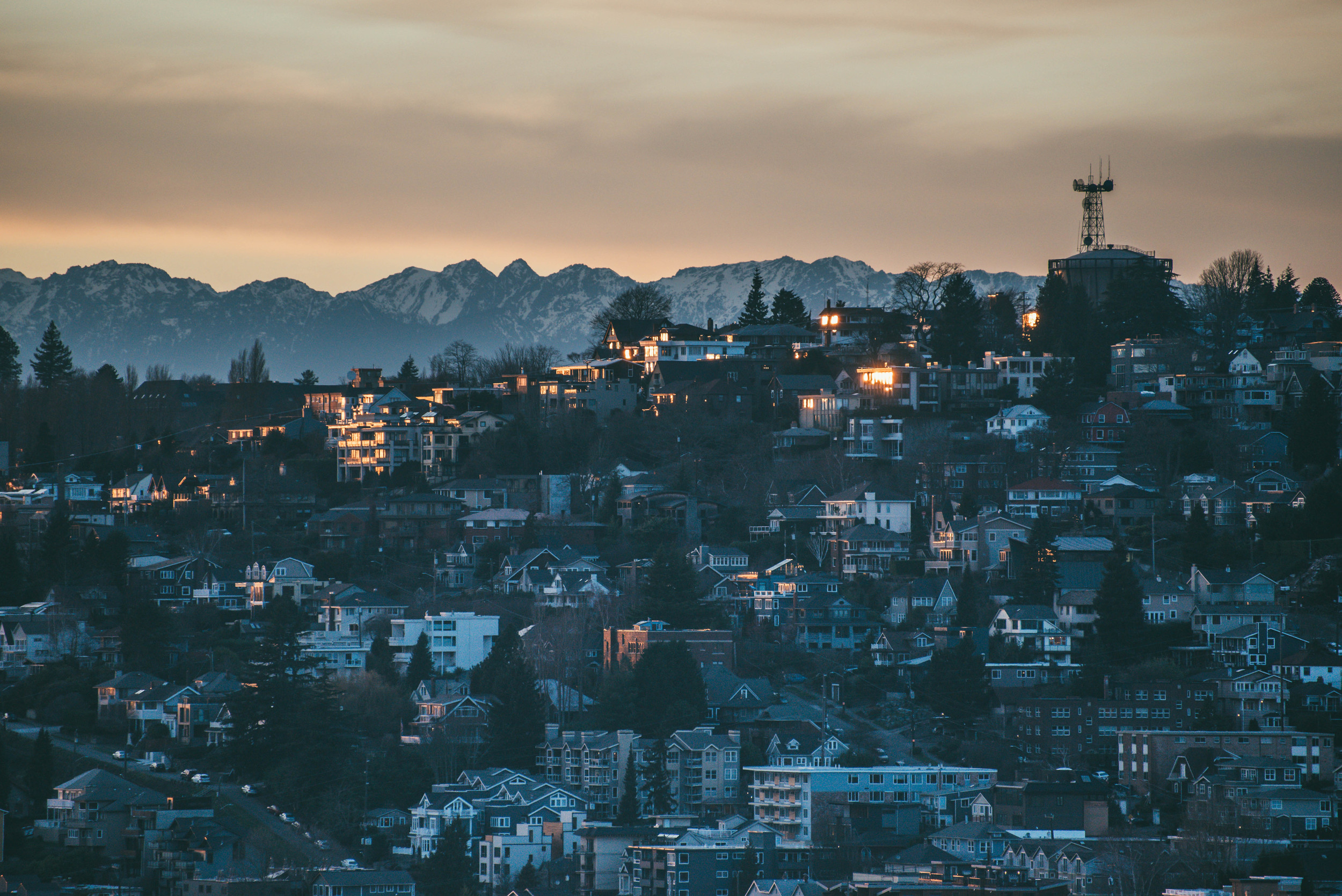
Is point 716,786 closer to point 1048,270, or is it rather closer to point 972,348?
point 972,348

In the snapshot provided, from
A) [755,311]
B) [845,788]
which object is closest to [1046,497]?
[845,788]

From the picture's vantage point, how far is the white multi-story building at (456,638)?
62.4m

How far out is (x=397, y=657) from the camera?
207 ft

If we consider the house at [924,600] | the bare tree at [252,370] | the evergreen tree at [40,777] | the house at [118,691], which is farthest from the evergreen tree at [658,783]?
the bare tree at [252,370]

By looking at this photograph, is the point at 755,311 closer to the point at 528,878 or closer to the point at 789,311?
the point at 789,311

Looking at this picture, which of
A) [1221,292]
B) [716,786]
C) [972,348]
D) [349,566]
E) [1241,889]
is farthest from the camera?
[1221,292]

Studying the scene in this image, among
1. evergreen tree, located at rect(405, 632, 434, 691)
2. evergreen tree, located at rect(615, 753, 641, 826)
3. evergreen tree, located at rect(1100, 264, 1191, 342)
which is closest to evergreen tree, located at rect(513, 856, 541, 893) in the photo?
evergreen tree, located at rect(615, 753, 641, 826)

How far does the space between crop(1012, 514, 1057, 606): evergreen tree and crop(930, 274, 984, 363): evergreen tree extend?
2050cm

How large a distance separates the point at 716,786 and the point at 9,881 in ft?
59.1

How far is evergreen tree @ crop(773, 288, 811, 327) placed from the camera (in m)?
93.4

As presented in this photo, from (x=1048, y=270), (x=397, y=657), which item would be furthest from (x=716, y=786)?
(x=1048, y=270)

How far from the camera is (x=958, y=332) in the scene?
275ft

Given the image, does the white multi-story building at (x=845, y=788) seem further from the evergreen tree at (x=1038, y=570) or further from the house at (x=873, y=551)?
the house at (x=873, y=551)

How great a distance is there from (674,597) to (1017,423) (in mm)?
18500
